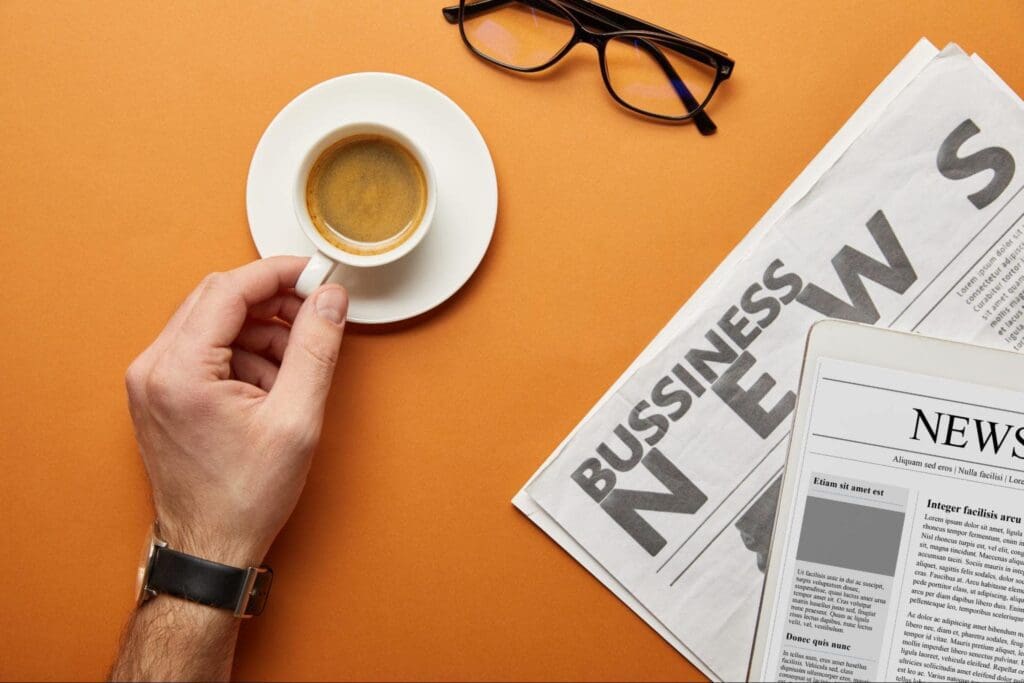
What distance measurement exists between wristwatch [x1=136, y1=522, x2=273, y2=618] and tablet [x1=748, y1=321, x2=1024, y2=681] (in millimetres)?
420

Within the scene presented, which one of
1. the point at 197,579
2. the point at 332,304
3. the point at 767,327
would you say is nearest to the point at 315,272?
the point at 332,304

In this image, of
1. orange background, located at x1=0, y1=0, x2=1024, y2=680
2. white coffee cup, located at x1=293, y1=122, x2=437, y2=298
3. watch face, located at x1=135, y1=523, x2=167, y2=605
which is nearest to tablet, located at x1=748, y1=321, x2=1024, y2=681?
orange background, located at x1=0, y1=0, x2=1024, y2=680

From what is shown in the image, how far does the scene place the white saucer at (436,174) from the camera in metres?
0.66

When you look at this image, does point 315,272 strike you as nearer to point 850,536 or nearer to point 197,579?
point 197,579

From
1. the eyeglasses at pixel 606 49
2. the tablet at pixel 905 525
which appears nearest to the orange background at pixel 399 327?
the eyeglasses at pixel 606 49

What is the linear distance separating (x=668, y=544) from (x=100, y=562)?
1.58 feet

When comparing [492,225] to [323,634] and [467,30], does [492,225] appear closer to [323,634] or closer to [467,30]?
[467,30]

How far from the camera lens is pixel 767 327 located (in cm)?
68

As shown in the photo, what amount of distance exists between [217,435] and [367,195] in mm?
220

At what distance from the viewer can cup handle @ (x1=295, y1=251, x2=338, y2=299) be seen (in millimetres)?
617

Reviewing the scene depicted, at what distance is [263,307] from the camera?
0.66 metres

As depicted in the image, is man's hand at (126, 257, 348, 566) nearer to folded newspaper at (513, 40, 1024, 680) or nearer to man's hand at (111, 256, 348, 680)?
man's hand at (111, 256, 348, 680)

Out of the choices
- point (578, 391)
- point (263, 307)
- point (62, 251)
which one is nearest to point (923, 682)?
point (578, 391)

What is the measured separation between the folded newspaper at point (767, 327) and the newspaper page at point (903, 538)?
3cm
